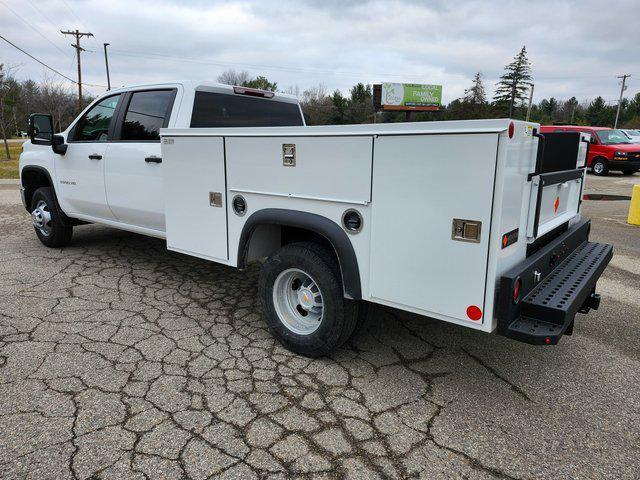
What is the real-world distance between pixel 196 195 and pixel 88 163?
7.38 ft

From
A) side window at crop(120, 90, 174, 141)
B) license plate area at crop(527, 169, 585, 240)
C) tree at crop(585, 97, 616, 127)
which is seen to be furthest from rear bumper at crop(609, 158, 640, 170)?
tree at crop(585, 97, 616, 127)

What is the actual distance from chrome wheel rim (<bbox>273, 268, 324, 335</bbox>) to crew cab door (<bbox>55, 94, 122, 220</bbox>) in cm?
276

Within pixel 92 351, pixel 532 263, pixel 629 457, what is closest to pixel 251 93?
pixel 92 351

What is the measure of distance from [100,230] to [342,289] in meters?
5.93

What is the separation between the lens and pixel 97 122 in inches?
213

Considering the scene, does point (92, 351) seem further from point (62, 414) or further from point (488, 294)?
point (488, 294)

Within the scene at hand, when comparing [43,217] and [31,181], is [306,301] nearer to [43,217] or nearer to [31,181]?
[43,217]

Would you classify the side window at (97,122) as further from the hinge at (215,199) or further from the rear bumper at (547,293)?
the rear bumper at (547,293)

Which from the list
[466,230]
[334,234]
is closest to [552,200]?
[466,230]

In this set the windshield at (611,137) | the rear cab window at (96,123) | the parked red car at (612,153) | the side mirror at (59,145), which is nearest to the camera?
the rear cab window at (96,123)

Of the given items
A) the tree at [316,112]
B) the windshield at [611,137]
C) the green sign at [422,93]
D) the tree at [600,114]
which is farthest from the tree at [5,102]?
the tree at [600,114]

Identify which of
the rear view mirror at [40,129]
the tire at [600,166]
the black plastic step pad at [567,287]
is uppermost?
the rear view mirror at [40,129]

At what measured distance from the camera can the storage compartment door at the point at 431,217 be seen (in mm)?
2410

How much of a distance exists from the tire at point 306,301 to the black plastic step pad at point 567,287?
113 centimetres
